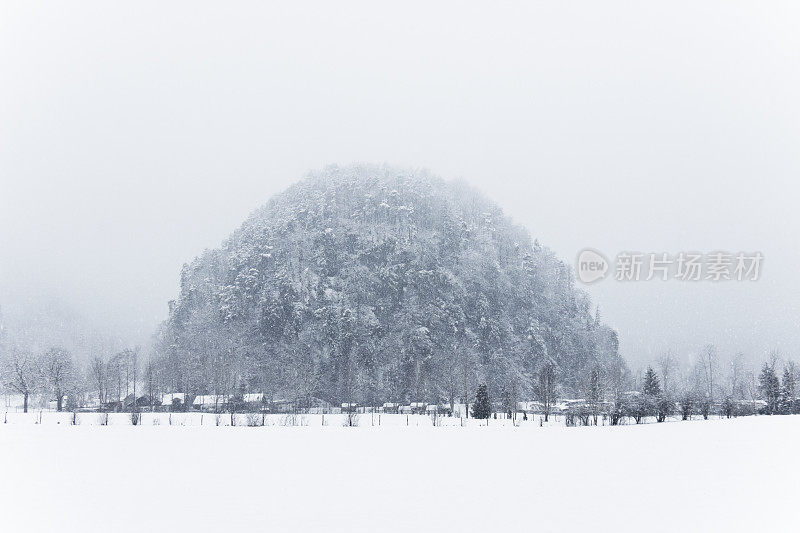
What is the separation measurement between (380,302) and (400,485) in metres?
123

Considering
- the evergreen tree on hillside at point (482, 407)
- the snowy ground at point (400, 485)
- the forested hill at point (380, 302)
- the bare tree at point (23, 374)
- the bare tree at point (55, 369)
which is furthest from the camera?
the forested hill at point (380, 302)

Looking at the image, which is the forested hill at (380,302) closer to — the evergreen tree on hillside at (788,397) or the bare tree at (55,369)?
the bare tree at (55,369)

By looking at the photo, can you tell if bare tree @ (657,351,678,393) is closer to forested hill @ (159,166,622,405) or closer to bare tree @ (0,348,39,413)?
forested hill @ (159,166,622,405)

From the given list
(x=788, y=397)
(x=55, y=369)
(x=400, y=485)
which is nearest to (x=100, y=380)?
(x=55, y=369)

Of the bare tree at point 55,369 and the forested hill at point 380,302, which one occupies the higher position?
the forested hill at point 380,302

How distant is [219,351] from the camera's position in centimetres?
11994

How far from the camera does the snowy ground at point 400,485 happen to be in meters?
16.2

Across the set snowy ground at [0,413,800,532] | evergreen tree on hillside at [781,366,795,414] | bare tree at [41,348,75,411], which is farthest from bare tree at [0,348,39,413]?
evergreen tree on hillside at [781,366,795,414]

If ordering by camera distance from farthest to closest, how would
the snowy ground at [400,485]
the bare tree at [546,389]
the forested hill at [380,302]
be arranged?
the forested hill at [380,302], the bare tree at [546,389], the snowy ground at [400,485]

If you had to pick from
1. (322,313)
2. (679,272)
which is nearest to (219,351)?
(322,313)

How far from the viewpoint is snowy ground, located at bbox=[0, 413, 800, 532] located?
16.2 meters

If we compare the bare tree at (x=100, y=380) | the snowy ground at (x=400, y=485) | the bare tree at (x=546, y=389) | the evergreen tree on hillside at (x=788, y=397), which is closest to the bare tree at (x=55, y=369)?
the bare tree at (x=100, y=380)

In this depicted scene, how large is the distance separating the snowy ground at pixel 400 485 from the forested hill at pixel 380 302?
8043cm

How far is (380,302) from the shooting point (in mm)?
144375
